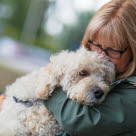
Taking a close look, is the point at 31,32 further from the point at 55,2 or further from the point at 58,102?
the point at 58,102

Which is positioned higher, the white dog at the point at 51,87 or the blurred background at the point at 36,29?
the white dog at the point at 51,87

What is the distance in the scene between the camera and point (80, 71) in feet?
7.06

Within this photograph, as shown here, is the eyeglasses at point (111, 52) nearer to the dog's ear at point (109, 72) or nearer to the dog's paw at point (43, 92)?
the dog's ear at point (109, 72)

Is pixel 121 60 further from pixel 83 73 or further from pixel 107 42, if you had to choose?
pixel 83 73

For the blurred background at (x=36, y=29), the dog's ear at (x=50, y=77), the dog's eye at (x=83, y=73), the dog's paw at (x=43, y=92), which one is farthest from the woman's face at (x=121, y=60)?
the blurred background at (x=36, y=29)

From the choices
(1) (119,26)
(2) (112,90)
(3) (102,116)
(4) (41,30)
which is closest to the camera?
(3) (102,116)

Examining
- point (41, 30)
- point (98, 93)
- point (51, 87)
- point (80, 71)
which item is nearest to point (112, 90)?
point (98, 93)

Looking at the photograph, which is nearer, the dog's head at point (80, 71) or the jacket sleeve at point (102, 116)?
the jacket sleeve at point (102, 116)

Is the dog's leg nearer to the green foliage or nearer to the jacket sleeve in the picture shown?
the jacket sleeve

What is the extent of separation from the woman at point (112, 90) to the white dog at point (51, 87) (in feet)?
0.22

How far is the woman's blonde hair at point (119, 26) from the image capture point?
84.7 inches

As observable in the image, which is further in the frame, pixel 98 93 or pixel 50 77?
pixel 50 77

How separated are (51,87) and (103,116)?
0.39m

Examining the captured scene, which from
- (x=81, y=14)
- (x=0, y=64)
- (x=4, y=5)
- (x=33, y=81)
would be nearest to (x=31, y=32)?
(x=4, y=5)
